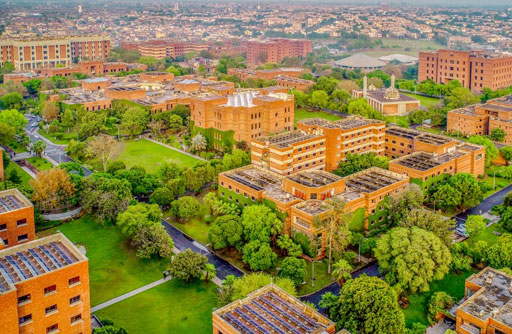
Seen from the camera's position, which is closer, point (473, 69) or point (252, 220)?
point (252, 220)

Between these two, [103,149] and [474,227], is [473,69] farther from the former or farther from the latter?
[103,149]

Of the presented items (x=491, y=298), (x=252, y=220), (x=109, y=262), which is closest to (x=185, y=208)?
(x=252, y=220)

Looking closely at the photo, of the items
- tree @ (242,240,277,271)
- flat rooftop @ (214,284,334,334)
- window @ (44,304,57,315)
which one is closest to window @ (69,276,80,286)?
window @ (44,304,57,315)

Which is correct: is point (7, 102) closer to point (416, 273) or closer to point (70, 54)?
point (70, 54)

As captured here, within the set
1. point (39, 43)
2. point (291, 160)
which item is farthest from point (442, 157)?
point (39, 43)

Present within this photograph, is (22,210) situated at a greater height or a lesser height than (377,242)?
greater
